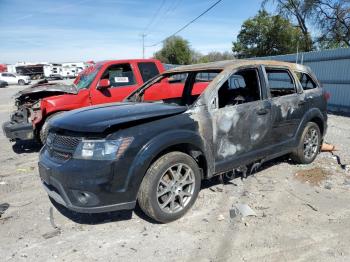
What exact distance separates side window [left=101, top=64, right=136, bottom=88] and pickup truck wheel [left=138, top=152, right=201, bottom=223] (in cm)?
458

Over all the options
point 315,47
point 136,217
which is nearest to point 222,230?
point 136,217

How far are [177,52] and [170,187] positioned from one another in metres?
61.8

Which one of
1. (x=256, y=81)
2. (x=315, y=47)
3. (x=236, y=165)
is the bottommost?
(x=236, y=165)

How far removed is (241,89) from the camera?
5.46 metres

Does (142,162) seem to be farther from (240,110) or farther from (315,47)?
(315,47)

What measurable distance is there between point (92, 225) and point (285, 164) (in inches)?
136

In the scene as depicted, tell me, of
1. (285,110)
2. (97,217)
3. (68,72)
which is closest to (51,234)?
(97,217)

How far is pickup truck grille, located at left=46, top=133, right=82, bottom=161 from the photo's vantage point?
3811mm

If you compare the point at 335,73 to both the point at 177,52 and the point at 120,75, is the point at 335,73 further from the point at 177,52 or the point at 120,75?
the point at 177,52

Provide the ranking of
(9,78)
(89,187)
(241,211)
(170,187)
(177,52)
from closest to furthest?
(89,187), (170,187), (241,211), (9,78), (177,52)

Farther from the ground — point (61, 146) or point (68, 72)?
point (68, 72)

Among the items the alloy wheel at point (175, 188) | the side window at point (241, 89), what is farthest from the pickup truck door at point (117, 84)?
the alloy wheel at point (175, 188)

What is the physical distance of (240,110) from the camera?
4688mm

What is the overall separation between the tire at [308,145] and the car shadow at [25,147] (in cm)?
547
